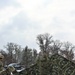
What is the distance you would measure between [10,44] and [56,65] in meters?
79.9

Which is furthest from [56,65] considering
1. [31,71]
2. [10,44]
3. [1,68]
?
[10,44]

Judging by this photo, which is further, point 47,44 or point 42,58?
point 47,44

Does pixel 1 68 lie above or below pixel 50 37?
below

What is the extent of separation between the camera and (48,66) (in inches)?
430

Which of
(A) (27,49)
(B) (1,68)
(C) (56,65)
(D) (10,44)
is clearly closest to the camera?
(B) (1,68)

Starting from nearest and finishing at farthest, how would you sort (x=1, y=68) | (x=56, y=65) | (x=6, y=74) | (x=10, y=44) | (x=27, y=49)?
(x=1, y=68) < (x=6, y=74) < (x=56, y=65) < (x=27, y=49) < (x=10, y=44)

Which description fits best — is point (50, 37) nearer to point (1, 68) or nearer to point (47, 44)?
point (47, 44)

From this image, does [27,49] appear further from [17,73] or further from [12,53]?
[17,73]

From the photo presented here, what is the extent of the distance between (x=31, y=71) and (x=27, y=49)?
73220 mm

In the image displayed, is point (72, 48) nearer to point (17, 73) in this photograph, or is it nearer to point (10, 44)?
point (10, 44)

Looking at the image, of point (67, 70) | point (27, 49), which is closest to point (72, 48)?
point (27, 49)

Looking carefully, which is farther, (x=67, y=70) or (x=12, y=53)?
(x=12, y=53)

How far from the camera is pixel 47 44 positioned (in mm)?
84438

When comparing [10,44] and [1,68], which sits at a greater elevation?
[10,44]
